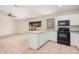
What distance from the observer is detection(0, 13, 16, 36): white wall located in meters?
1.14

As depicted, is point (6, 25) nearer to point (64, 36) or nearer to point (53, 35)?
point (53, 35)

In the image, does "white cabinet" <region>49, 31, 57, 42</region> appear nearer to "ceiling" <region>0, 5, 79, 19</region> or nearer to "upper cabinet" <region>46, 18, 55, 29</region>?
"upper cabinet" <region>46, 18, 55, 29</region>

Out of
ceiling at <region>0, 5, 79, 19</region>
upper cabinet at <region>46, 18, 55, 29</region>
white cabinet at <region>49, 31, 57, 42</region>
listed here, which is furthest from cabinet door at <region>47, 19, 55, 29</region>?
white cabinet at <region>49, 31, 57, 42</region>

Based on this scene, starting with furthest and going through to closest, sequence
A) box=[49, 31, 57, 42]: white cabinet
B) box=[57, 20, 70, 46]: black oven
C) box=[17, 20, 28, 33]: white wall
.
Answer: box=[57, 20, 70, 46]: black oven → box=[49, 31, 57, 42]: white cabinet → box=[17, 20, 28, 33]: white wall

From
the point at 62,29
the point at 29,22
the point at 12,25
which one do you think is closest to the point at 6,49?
the point at 12,25

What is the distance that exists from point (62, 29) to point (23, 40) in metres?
1.11

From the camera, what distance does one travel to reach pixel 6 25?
1.20 metres

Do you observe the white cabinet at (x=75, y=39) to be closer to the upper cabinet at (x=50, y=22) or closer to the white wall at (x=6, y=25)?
the upper cabinet at (x=50, y=22)

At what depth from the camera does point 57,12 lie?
1.23 m

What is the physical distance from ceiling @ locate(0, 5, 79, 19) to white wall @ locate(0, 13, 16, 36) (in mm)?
122

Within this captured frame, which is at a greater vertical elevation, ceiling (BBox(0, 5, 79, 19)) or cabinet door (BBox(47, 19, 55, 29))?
ceiling (BBox(0, 5, 79, 19))

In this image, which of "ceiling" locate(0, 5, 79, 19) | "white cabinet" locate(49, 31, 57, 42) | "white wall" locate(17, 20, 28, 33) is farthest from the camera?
"white cabinet" locate(49, 31, 57, 42)
